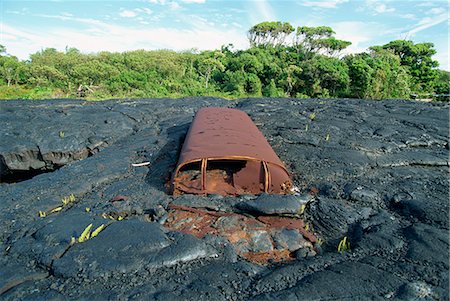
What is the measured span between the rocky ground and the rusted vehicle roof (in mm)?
212

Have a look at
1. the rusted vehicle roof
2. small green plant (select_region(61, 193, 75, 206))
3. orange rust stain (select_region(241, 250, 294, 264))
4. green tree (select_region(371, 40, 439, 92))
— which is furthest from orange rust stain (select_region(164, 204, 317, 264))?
green tree (select_region(371, 40, 439, 92))

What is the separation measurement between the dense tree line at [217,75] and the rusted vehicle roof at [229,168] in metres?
11.1

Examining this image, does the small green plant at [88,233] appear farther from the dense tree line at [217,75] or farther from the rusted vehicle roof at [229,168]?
the dense tree line at [217,75]

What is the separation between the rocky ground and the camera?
80.4 inches

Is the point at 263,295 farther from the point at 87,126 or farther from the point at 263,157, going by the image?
the point at 87,126

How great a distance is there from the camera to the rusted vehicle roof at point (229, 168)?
126 inches

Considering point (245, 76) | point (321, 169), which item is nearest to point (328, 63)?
point (245, 76)

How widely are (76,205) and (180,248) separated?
5.05ft

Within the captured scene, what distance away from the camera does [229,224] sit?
280cm

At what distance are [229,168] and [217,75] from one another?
648 inches

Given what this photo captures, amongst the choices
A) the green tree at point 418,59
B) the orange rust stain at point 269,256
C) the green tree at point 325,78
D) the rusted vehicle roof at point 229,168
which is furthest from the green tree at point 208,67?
the orange rust stain at point 269,256

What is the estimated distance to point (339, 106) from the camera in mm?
7797

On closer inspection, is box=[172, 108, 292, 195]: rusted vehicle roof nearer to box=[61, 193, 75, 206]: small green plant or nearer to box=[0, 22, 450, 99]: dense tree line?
box=[61, 193, 75, 206]: small green plant

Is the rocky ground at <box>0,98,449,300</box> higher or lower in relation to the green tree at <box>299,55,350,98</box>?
lower
